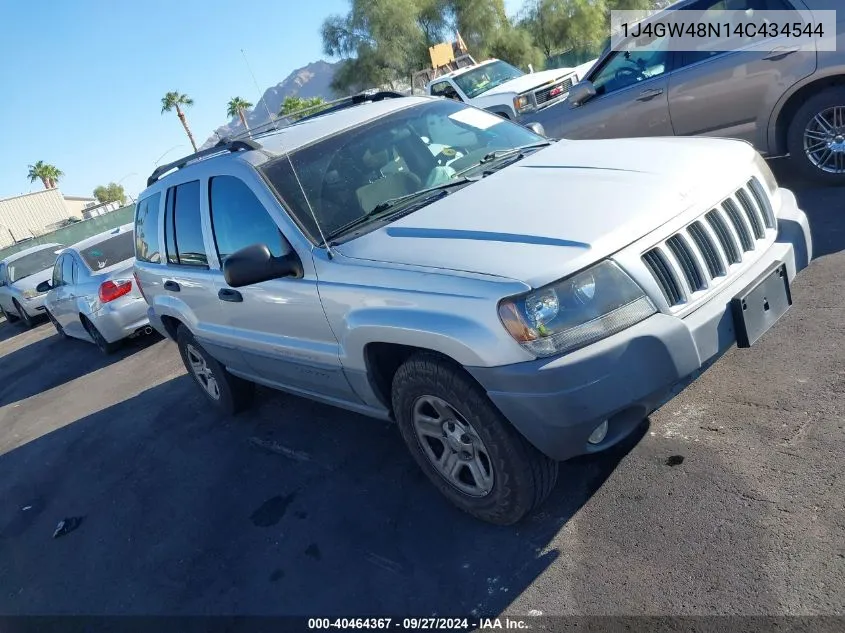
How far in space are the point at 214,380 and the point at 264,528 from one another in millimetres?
1981

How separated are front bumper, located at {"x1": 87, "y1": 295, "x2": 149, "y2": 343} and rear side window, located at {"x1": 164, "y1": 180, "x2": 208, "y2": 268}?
393 centimetres

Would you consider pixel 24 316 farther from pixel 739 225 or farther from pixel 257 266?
pixel 739 225

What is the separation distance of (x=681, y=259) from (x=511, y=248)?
71 centimetres

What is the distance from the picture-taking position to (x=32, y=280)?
14422 millimetres

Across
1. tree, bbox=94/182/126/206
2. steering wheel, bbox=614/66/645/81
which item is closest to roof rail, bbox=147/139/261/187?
steering wheel, bbox=614/66/645/81

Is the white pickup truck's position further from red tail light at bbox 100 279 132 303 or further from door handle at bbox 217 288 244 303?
door handle at bbox 217 288 244 303

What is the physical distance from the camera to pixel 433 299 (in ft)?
8.99

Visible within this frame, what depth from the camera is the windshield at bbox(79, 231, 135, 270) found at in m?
8.99

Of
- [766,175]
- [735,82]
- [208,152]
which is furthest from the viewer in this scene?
[735,82]

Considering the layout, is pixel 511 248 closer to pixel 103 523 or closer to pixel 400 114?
pixel 400 114

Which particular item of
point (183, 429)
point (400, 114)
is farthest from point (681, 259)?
point (183, 429)

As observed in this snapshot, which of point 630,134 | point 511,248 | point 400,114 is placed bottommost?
point 630,134

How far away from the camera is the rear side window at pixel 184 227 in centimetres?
453

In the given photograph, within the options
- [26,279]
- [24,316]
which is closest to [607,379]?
[26,279]
